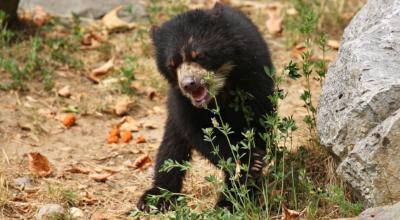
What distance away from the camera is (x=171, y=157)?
5.97 metres

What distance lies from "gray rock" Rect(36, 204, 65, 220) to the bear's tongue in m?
1.18

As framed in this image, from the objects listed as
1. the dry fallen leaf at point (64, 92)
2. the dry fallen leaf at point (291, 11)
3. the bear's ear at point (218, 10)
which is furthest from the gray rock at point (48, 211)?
the dry fallen leaf at point (291, 11)

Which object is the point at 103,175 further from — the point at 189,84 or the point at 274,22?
the point at 274,22

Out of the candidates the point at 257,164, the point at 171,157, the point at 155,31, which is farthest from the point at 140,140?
the point at 257,164

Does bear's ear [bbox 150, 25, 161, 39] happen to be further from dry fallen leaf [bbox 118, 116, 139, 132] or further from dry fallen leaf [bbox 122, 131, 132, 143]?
dry fallen leaf [bbox 118, 116, 139, 132]

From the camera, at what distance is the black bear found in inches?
211

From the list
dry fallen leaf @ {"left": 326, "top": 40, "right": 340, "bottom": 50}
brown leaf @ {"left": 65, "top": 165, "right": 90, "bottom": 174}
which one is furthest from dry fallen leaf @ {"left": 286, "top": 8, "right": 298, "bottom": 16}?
brown leaf @ {"left": 65, "top": 165, "right": 90, "bottom": 174}

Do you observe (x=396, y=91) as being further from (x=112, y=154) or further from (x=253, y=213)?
(x=112, y=154)

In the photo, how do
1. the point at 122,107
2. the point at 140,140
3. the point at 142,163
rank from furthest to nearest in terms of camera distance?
the point at 122,107 < the point at 140,140 < the point at 142,163

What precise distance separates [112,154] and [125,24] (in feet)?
9.80

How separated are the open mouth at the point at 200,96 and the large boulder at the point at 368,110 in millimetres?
790

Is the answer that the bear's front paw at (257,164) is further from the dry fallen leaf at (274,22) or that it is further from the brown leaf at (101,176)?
the dry fallen leaf at (274,22)

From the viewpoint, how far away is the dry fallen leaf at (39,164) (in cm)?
610

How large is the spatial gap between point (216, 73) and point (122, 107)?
7.87 feet
